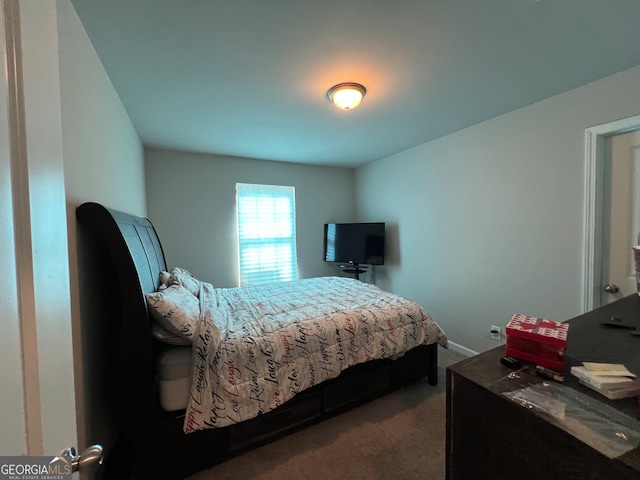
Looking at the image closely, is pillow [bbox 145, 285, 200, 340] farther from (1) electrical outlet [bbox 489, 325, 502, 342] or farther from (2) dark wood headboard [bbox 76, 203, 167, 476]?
(1) electrical outlet [bbox 489, 325, 502, 342]

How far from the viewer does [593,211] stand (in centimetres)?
186

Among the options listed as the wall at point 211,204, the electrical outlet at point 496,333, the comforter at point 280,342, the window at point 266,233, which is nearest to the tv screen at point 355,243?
the wall at point 211,204

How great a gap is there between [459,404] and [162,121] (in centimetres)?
294

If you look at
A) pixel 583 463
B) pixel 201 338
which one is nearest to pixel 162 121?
pixel 201 338

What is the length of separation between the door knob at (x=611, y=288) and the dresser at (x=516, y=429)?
128 cm

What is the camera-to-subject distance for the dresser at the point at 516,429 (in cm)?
56

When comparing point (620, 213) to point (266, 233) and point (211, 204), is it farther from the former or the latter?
point (211, 204)

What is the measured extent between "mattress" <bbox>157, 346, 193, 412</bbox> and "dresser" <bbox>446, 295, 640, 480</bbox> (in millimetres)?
1290

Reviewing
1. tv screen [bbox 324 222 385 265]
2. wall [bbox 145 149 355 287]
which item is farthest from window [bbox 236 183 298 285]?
tv screen [bbox 324 222 385 265]

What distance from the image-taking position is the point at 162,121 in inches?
92.0

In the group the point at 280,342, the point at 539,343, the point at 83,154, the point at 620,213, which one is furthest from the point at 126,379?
the point at 620,213

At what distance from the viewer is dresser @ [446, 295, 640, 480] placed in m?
0.56

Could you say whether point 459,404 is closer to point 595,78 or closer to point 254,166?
point 595,78

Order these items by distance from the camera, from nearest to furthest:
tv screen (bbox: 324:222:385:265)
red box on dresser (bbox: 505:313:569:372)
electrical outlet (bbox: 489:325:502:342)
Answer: red box on dresser (bbox: 505:313:569:372), electrical outlet (bbox: 489:325:502:342), tv screen (bbox: 324:222:385:265)
